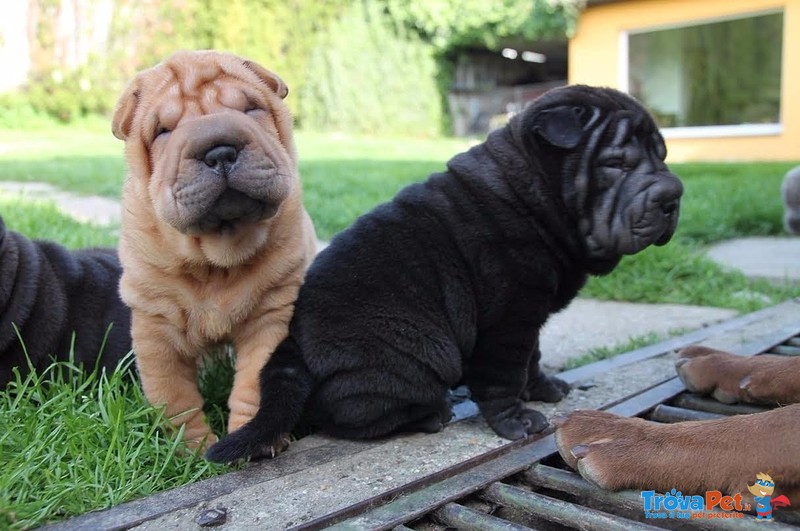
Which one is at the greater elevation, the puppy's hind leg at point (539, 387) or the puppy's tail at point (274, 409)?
the puppy's tail at point (274, 409)

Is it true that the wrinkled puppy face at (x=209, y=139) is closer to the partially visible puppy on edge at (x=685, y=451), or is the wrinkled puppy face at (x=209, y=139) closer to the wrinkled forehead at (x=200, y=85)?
the wrinkled forehead at (x=200, y=85)

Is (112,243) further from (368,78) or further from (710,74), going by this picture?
(368,78)

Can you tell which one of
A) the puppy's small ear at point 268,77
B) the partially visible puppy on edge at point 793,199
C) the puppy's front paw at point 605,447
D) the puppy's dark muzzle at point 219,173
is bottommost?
the puppy's front paw at point 605,447

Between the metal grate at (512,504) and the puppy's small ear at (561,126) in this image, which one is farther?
the puppy's small ear at (561,126)

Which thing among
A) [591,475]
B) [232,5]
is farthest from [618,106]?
[232,5]

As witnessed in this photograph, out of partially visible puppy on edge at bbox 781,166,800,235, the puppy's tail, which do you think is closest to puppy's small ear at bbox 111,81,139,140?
the puppy's tail

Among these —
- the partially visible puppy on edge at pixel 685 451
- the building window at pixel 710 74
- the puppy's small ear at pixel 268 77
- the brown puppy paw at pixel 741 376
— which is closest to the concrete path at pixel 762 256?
the brown puppy paw at pixel 741 376

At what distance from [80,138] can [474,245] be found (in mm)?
15666

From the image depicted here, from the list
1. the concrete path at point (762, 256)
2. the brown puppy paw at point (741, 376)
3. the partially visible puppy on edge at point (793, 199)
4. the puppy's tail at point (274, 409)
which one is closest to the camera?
the puppy's tail at point (274, 409)

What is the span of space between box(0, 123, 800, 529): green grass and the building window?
5.63 meters

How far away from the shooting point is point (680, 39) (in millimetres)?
16297

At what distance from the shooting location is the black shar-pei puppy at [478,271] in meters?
2.37

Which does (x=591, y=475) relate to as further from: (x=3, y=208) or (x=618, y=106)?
(x=3, y=208)

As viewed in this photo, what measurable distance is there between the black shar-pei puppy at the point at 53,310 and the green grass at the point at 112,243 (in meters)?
0.13
